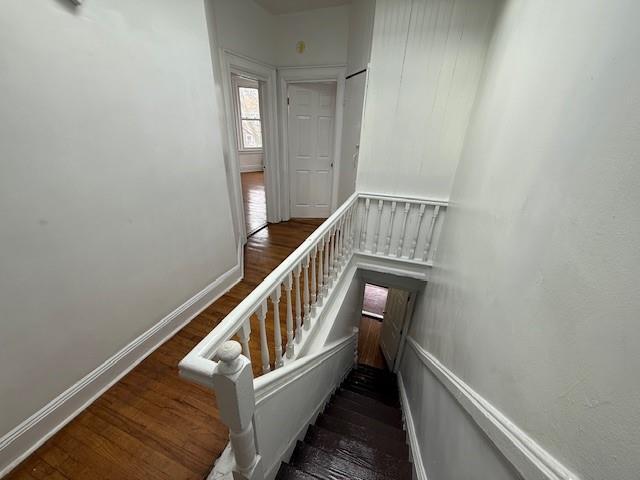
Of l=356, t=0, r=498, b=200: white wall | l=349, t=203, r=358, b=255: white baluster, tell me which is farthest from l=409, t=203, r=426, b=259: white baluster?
l=349, t=203, r=358, b=255: white baluster

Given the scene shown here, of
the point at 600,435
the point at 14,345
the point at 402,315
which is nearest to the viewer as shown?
the point at 600,435

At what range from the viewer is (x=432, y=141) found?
2209mm

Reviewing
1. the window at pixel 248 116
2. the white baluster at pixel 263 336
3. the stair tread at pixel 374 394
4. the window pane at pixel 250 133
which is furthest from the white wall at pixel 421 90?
the window pane at pixel 250 133

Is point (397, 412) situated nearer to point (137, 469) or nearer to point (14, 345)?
point (137, 469)

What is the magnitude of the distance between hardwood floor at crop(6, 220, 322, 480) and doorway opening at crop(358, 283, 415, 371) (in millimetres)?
2246

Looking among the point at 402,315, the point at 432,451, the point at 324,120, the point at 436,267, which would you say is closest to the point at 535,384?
the point at 432,451

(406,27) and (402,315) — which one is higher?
(406,27)

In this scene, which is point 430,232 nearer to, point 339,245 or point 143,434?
point 339,245

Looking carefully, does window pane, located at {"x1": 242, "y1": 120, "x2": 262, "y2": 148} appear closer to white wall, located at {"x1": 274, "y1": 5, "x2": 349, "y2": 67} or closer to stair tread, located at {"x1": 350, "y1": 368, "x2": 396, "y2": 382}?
A: white wall, located at {"x1": 274, "y1": 5, "x2": 349, "y2": 67}

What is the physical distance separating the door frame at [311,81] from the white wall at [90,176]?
171 centimetres

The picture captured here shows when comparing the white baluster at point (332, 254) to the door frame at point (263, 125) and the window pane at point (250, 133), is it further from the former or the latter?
the window pane at point (250, 133)

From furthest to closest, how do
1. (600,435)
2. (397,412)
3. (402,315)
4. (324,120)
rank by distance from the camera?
(324,120) < (402,315) < (397,412) < (600,435)

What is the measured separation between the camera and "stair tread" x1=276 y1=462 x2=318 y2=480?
3.89 feet

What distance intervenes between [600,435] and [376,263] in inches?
89.6
